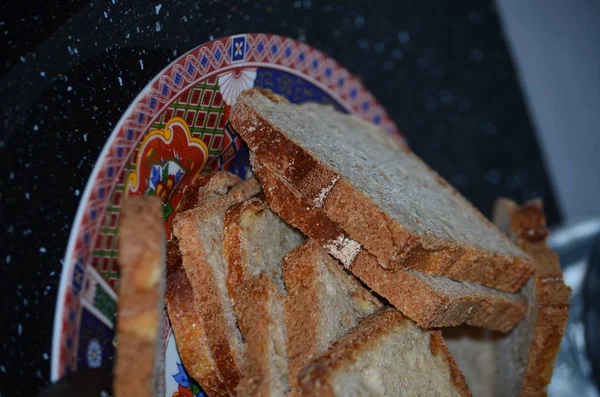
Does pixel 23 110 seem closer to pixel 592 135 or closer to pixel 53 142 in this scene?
pixel 53 142

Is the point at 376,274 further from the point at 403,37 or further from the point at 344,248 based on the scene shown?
the point at 403,37

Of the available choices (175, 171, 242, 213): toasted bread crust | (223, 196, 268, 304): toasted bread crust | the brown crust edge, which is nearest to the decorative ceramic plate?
(175, 171, 242, 213): toasted bread crust

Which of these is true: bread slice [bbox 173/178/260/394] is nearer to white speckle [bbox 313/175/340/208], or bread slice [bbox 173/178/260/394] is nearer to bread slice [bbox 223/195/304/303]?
bread slice [bbox 223/195/304/303]

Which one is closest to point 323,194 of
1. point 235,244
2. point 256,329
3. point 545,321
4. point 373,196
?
point 373,196

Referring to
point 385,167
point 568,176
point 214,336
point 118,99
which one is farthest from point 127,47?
point 568,176

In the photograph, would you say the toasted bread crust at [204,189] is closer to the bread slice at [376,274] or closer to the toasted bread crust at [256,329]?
the bread slice at [376,274]

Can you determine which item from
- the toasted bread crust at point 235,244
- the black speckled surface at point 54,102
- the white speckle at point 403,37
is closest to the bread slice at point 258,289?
the toasted bread crust at point 235,244

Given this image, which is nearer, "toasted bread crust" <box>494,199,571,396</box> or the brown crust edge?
the brown crust edge

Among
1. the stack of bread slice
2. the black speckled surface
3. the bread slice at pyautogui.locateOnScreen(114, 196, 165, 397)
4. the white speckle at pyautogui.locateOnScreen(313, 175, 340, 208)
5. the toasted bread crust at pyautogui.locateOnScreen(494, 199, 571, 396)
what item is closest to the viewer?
the bread slice at pyautogui.locateOnScreen(114, 196, 165, 397)
